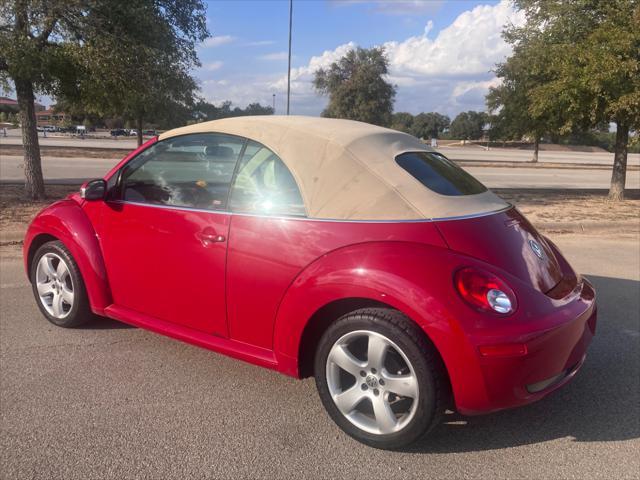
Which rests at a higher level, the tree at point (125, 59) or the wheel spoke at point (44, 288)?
the tree at point (125, 59)

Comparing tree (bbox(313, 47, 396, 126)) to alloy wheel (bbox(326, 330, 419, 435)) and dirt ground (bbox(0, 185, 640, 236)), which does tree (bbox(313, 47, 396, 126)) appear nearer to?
dirt ground (bbox(0, 185, 640, 236))

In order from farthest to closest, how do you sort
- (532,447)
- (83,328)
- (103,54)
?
1. (103,54)
2. (83,328)
3. (532,447)

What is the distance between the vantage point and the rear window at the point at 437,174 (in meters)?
3.04

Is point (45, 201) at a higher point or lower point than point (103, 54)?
lower

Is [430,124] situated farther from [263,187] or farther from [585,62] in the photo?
[263,187]

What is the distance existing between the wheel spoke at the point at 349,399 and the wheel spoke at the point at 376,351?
18 cm

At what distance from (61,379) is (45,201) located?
294 inches

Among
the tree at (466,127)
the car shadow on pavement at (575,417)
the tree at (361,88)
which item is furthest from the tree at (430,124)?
the car shadow on pavement at (575,417)

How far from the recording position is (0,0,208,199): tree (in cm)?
809

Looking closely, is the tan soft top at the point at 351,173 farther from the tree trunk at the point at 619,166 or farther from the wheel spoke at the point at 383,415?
the tree trunk at the point at 619,166

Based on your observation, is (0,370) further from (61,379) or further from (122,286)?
(122,286)

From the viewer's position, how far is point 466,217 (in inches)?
110

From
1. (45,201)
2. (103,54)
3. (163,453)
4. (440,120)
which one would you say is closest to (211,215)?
(163,453)

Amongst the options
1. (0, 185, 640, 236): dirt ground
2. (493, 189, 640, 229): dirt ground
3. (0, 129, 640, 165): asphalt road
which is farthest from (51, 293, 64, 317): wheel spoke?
(0, 129, 640, 165): asphalt road
